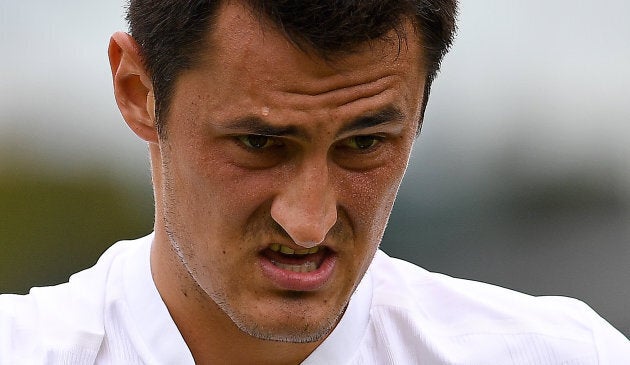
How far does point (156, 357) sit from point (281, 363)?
10.5 inches

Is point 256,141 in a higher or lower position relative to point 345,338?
higher

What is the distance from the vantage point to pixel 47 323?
2.49 m

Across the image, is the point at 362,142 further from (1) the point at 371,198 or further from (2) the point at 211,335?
(2) the point at 211,335

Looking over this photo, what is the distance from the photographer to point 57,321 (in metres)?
2.50

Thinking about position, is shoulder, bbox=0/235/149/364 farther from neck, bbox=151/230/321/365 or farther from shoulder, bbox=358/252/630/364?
shoulder, bbox=358/252/630/364

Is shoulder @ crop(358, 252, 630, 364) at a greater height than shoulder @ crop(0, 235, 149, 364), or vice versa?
shoulder @ crop(358, 252, 630, 364)

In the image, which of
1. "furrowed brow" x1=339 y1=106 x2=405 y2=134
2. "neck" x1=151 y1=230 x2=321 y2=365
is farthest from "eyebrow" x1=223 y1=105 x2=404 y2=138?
"neck" x1=151 y1=230 x2=321 y2=365

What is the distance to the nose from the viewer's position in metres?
2.05

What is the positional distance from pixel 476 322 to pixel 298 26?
2.88 ft

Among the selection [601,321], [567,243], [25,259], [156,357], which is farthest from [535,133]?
[156,357]

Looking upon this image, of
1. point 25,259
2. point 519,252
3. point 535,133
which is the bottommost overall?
point 25,259

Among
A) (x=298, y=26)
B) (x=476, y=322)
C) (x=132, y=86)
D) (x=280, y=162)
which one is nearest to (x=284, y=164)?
(x=280, y=162)

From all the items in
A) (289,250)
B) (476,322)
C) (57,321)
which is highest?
(289,250)

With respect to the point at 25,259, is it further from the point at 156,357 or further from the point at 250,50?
the point at 250,50
